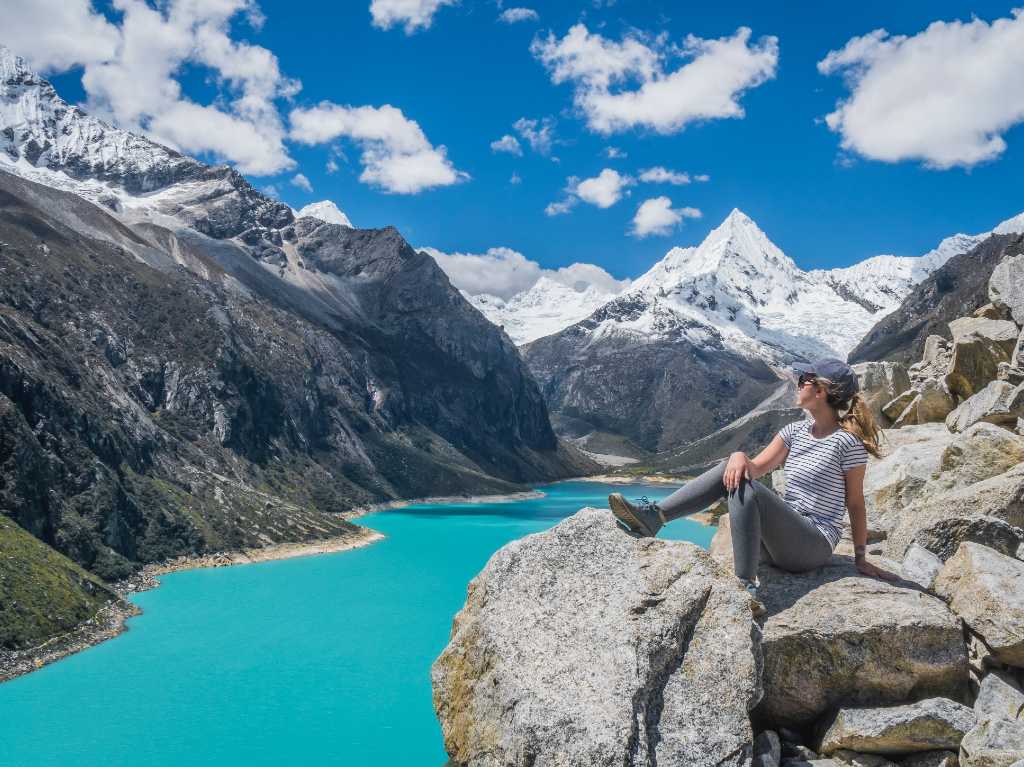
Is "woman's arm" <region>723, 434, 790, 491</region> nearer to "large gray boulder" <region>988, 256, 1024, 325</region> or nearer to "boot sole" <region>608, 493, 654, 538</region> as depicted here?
"boot sole" <region>608, 493, 654, 538</region>

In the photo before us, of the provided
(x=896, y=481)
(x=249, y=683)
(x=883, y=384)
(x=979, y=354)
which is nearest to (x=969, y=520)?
(x=896, y=481)

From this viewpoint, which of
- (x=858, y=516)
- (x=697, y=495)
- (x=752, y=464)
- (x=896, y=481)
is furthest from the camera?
(x=896, y=481)

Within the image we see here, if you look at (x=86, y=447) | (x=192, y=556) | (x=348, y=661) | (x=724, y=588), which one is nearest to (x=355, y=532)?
(x=192, y=556)

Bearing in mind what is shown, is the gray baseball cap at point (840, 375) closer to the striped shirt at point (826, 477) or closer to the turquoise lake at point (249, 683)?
the striped shirt at point (826, 477)

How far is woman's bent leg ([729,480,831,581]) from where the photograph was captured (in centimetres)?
925

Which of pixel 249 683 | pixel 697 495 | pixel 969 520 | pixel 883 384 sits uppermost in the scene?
pixel 883 384

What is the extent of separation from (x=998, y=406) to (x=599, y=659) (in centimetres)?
1429

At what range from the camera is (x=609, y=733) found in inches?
311

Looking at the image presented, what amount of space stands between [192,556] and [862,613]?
10609 centimetres

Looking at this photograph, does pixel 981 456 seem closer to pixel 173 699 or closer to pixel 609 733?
pixel 609 733

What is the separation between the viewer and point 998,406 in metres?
17.9

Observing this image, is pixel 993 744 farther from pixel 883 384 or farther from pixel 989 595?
pixel 883 384

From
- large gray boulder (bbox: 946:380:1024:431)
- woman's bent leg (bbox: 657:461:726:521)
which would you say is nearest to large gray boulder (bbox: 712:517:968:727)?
woman's bent leg (bbox: 657:461:726:521)

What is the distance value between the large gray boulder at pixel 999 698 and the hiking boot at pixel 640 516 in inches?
158
